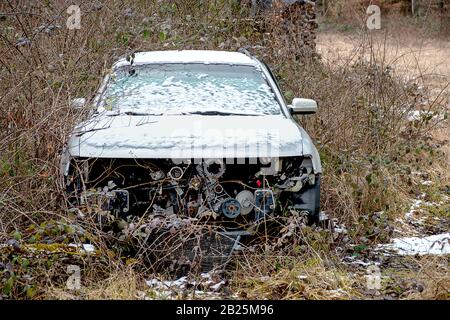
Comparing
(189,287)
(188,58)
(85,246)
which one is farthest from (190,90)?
(189,287)

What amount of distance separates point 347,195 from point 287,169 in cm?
146

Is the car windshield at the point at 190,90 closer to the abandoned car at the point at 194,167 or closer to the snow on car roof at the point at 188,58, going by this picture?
the snow on car roof at the point at 188,58

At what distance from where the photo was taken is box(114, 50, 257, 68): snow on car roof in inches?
265

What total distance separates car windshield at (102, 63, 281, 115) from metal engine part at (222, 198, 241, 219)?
941 mm

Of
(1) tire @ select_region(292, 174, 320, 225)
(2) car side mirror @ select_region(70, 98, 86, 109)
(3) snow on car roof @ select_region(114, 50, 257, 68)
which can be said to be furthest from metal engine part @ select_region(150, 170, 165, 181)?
(3) snow on car roof @ select_region(114, 50, 257, 68)

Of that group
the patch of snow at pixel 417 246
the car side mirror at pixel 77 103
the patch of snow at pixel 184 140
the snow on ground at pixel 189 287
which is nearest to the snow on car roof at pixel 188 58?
the car side mirror at pixel 77 103

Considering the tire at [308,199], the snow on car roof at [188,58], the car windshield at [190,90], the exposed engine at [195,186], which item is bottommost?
the tire at [308,199]

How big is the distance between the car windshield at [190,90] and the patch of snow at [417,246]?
153 centimetres

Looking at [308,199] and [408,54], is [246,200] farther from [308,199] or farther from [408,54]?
[408,54]

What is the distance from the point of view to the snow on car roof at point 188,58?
6.72 m

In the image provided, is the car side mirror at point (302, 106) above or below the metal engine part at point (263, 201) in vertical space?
above

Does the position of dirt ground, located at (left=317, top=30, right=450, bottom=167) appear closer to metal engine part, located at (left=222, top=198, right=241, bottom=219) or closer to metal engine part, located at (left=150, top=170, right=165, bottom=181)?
metal engine part, located at (left=222, top=198, right=241, bottom=219)

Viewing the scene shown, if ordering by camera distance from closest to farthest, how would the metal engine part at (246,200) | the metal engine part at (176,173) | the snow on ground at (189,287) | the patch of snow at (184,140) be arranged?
the snow on ground at (189,287), the patch of snow at (184,140), the metal engine part at (176,173), the metal engine part at (246,200)
